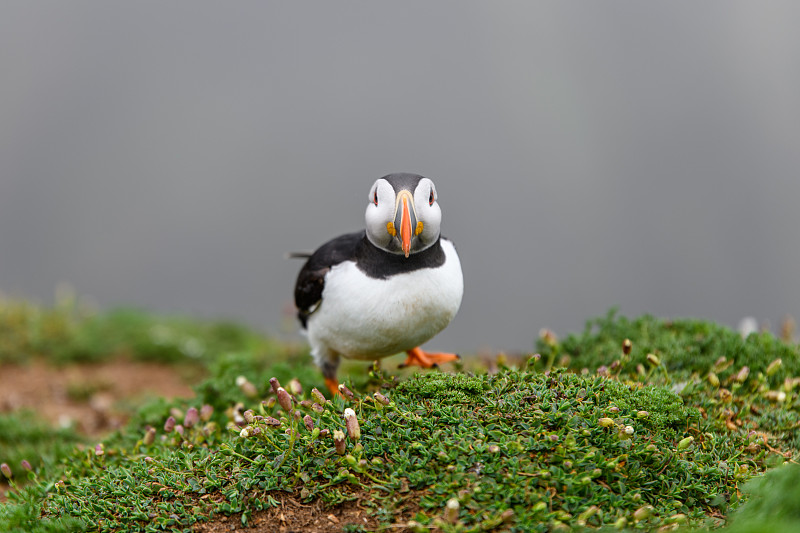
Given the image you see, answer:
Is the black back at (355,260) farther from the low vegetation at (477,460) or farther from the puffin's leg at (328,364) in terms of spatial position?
the low vegetation at (477,460)

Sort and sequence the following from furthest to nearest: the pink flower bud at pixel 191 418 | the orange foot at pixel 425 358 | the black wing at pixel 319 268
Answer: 1. the orange foot at pixel 425 358
2. the black wing at pixel 319 268
3. the pink flower bud at pixel 191 418

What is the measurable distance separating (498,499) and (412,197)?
1.78 m

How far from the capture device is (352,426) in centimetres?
345

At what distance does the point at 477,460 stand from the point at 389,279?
1.49 meters

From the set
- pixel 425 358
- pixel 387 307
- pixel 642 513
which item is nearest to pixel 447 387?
pixel 387 307

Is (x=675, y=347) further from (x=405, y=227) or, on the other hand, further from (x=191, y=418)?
(x=191, y=418)

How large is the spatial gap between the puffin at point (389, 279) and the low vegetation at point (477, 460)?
14.6 inches

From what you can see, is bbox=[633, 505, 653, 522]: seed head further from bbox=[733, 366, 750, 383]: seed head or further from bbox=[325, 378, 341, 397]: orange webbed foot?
bbox=[325, 378, 341, 397]: orange webbed foot

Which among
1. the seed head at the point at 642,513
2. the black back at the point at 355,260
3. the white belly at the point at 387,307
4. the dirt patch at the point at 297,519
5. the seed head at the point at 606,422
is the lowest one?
the seed head at the point at 642,513

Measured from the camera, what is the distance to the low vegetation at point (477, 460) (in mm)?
3090

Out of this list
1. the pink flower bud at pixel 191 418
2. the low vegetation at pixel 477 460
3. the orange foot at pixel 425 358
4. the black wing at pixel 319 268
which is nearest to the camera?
the low vegetation at pixel 477 460

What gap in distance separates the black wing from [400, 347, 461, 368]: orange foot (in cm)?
83

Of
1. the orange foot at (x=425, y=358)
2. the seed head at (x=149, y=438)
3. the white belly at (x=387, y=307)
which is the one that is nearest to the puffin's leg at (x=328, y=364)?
the white belly at (x=387, y=307)

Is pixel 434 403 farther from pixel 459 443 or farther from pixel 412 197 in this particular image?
pixel 412 197
